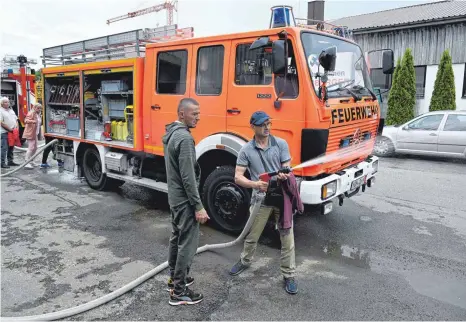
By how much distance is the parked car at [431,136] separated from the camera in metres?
10.4

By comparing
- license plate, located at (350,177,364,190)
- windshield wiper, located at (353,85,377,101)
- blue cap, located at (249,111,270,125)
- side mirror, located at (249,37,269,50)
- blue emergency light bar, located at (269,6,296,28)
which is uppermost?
blue emergency light bar, located at (269,6,296,28)

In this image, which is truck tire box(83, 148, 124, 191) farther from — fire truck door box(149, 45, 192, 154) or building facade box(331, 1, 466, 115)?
building facade box(331, 1, 466, 115)

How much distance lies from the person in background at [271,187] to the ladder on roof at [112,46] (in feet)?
9.37

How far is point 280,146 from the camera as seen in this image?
3.66m

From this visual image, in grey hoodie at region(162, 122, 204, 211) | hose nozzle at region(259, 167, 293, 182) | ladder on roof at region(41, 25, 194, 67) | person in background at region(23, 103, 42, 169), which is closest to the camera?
grey hoodie at region(162, 122, 204, 211)

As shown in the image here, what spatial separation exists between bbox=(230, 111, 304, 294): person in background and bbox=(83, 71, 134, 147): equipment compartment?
3.27 metres

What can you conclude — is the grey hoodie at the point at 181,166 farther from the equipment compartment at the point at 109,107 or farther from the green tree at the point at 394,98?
the green tree at the point at 394,98

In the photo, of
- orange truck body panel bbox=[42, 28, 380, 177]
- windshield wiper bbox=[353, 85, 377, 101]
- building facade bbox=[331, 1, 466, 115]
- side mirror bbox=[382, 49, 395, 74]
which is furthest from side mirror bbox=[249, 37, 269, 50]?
building facade bbox=[331, 1, 466, 115]

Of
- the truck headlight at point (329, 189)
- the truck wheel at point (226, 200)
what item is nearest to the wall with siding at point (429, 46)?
the truck headlight at point (329, 189)

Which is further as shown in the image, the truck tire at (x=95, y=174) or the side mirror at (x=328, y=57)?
the truck tire at (x=95, y=174)

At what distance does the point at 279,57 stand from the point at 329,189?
1566 mm

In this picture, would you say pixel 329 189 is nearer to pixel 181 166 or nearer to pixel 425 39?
pixel 181 166

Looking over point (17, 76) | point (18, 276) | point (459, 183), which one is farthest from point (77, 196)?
point (17, 76)

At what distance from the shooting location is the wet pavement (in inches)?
130
